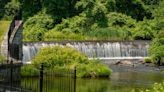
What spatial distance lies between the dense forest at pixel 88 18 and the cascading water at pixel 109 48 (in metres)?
2.70

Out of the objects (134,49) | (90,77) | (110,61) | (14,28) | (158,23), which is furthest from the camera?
(158,23)

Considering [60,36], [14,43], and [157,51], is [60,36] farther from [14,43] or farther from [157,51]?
[14,43]

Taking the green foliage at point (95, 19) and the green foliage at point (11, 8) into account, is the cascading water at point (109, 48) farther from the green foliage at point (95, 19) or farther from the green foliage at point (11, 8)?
the green foliage at point (11, 8)

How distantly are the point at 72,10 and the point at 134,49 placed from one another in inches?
647

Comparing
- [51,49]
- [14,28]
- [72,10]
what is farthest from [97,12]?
[14,28]

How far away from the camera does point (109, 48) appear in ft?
138

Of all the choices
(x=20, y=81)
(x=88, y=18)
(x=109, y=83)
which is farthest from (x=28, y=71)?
(x=88, y=18)

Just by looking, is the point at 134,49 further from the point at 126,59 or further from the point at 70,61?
the point at 70,61

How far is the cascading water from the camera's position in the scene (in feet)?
132

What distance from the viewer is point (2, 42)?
81.0 feet

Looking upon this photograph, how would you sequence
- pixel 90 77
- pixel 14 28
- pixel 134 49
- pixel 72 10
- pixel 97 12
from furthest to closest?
pixel 72 10, pixel 97 12, pixel 134 49, pixel 90 77, pixel 14 28

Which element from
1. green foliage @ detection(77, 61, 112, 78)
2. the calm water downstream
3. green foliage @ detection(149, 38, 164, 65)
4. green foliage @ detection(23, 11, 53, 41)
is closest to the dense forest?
green foliage @ detection(23, 11, 53, 41)

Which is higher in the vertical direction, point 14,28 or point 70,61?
point 14,28

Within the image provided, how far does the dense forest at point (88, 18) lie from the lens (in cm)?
4834
